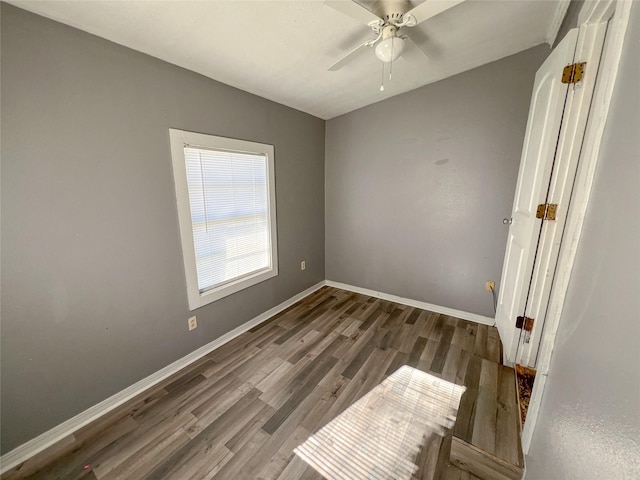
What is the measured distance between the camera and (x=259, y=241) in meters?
2.63

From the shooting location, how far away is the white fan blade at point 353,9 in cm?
113

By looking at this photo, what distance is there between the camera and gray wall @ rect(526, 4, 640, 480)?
1.71 ft

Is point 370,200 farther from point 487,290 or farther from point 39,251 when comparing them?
point 39,251

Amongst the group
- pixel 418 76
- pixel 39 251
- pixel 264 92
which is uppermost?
pixel 418 76

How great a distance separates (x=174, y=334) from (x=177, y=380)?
0.35 meters

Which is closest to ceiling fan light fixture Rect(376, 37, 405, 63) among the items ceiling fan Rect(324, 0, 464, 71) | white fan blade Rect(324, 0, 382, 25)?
ceiling fan Rect(324, 0, 464, 71)

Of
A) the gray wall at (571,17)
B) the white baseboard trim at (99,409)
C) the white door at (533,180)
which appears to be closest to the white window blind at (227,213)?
the white baseboard trim at (99,409)

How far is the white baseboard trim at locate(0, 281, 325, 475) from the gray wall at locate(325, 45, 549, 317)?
197 centimetres

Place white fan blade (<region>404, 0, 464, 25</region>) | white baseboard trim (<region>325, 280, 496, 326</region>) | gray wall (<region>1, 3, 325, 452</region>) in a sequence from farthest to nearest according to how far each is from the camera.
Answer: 1. white baseboard trim (<region>325, 280, 496, 326</region>)
2. gray wall (<region>1, 3, 325, 452</region>)
3. white fan blade (<region>404, 0, 464, 25</region>)

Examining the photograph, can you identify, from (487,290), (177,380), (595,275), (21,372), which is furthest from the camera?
(487,290)

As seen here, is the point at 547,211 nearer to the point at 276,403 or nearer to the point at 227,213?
the point at 276,403

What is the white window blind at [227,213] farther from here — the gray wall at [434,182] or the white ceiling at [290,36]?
the gray wall at [434,182]

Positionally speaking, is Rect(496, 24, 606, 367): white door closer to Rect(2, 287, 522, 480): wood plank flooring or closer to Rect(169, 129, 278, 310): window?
Rect(2, 287, 522, 480): wood plank flooring

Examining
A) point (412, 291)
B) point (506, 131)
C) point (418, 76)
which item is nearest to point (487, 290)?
point (412, 291)
